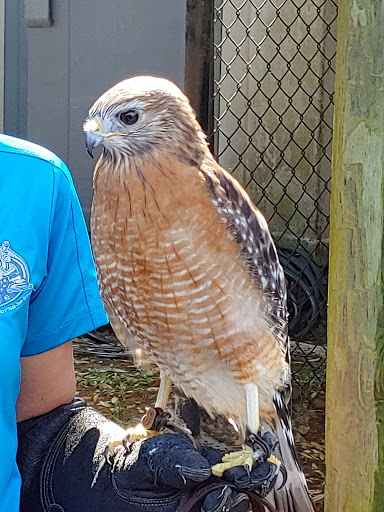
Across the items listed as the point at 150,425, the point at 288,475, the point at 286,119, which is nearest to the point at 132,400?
the point at 286,119

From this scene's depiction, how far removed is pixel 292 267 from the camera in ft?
16.0

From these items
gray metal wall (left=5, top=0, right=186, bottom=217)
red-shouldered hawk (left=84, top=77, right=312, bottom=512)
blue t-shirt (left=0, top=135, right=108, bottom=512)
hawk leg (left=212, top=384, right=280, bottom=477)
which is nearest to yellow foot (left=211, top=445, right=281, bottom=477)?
hawk leg (left=212, top=384, right=280, bottom=477)

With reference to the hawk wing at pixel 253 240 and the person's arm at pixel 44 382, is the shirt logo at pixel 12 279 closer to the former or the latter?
the person's arm at pixel 44 382

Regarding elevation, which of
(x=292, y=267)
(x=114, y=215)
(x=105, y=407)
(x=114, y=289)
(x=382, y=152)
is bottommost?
(x=105, y=407)

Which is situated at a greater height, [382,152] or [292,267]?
[382,152]

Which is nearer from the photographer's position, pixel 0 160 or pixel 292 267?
pixel 0 160

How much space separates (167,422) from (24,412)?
36 cm

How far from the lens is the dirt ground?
3.51 m

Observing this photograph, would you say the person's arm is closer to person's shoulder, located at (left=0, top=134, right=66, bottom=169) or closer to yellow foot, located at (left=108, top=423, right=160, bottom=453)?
yellow foot, located at (left=108, top=423, right=160, bottom=453)

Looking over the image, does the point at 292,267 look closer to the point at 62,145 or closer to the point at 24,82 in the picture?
the point at 62,145

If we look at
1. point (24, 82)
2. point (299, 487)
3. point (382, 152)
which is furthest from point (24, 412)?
point (24, 82)

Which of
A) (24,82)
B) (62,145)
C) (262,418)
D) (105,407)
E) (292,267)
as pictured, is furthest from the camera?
(24,82)

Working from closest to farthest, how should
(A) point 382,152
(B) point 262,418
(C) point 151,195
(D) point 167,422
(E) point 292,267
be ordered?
(C) point 151,195, (A) point 382,152, (D) point 167,422, (B) point 262,418, (E) point 292,267

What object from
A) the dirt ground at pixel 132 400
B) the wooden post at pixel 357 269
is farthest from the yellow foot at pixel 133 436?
the dirt ground at pixel 132 400
